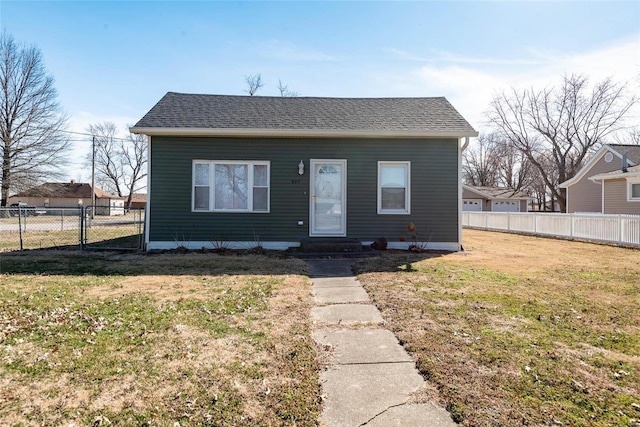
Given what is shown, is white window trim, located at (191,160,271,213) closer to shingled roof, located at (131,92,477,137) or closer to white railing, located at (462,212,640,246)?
shingled roof, located at (131,92,477,137)

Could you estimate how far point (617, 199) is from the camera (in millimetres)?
16969

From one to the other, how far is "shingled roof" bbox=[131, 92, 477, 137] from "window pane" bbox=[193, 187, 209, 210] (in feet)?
4.86

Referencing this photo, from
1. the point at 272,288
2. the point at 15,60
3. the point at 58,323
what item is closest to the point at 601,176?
the point at 272,288

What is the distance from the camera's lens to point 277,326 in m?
3.52

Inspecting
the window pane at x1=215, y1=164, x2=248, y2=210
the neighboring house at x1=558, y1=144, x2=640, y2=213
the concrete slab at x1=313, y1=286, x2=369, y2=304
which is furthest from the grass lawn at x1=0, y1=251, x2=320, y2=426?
the neighboring house at x1=558, y1=144, x2=640, y2=213

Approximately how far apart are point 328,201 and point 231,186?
2645mm

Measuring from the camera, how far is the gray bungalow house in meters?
8.88

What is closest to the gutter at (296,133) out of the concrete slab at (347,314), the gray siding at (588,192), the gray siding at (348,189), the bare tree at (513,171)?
the gray siding at (348,189)

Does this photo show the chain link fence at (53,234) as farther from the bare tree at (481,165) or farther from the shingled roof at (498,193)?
the bare tree at (481,165)

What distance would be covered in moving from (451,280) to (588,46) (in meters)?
13.4

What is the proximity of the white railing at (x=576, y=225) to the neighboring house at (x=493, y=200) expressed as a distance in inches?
619

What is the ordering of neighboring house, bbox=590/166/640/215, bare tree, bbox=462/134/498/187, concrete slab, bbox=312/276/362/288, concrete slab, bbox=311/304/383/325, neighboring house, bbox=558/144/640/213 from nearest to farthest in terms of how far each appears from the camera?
concrete slab, bbox=311/304/383/325, concrete slab, bbox=312/276/362/288, neighboring house, bbox=590/166/640/215, neighboring house, bbox=558/144/640/213, bare tree, bbox=462/134/498/187

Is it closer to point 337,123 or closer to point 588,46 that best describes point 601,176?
point 588,46

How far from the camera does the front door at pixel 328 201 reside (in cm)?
913
